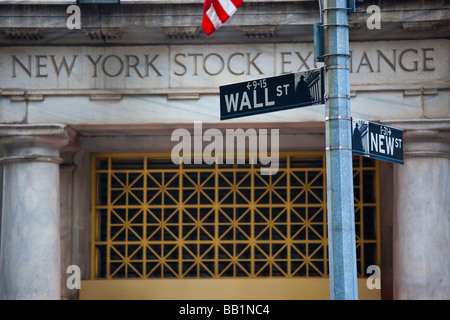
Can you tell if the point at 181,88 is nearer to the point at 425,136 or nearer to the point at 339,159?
the point at 425,136

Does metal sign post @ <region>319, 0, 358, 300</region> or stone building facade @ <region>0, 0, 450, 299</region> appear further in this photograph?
stone building facade @ <region>0, 0, 450, 299</region>

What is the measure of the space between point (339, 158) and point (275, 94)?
3.01ft

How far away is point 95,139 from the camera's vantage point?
1608cm

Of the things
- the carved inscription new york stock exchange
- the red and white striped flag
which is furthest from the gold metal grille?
the red and white striped flag

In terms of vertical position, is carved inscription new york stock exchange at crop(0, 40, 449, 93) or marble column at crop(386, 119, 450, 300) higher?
carved inscription new york stock exchange at crop(0, 40, 449, 93)

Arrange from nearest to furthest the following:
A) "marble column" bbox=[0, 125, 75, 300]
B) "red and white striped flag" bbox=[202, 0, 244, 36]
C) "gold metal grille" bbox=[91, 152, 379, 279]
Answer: "red and white striped flag" bbox=[202, 0, 244, 36]
"marble column" bbox=[0, 125, 75, 300]
"gold metal grille" bbox=[91, 152, 379, 279]

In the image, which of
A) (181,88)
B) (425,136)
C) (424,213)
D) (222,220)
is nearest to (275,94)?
(181,88)

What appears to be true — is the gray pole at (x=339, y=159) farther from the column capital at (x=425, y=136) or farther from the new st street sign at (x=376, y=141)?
the column capital at (x=425, y=136)

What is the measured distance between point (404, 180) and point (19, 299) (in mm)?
6715

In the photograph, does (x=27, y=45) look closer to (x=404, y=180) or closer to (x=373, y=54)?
(x=373, y=54)

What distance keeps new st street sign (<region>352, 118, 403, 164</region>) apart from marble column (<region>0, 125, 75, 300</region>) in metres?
7.25

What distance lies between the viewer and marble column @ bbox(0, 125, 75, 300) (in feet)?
44.9

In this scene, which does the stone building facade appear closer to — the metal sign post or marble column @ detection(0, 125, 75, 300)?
marble column @ detection(0, 125, 75, 300)

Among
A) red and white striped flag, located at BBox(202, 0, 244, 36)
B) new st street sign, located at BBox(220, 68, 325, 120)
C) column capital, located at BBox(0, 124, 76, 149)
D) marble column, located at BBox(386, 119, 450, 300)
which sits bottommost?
marble column, located at BBox(386, 119, 450, 300)
